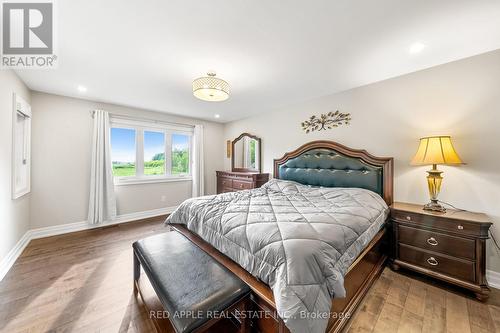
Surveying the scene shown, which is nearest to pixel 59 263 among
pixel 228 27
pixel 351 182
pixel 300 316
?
pixel 300 316

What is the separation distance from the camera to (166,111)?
414 cm

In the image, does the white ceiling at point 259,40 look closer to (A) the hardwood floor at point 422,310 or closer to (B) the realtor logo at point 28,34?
(B) the realtor logo at point 28,34

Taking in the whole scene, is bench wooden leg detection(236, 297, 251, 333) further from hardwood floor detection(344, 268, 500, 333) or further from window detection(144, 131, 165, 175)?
window detection(144, 131, 165, 175)

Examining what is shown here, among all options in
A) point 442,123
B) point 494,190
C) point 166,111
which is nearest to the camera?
point 494,190

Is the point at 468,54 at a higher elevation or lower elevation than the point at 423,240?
higher

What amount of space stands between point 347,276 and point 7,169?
12.0 ft

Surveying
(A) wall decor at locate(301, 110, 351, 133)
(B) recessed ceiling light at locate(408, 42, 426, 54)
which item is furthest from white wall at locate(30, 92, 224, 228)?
(B) recessed ceiling light at locate(408, 42, 426, 54)

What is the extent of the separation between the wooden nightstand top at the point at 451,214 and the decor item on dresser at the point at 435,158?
0.29 ft

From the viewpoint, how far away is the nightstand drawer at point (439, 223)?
68.1 inches

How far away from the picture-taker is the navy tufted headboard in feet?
8.39

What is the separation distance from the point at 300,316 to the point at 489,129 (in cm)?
264

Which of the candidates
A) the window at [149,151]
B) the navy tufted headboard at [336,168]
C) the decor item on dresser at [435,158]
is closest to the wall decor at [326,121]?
the navy tufted headboard at [336,168]

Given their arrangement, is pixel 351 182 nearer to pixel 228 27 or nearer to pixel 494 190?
pixel 494 190

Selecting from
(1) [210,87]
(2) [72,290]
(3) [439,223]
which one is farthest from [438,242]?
(2) [72,290]
